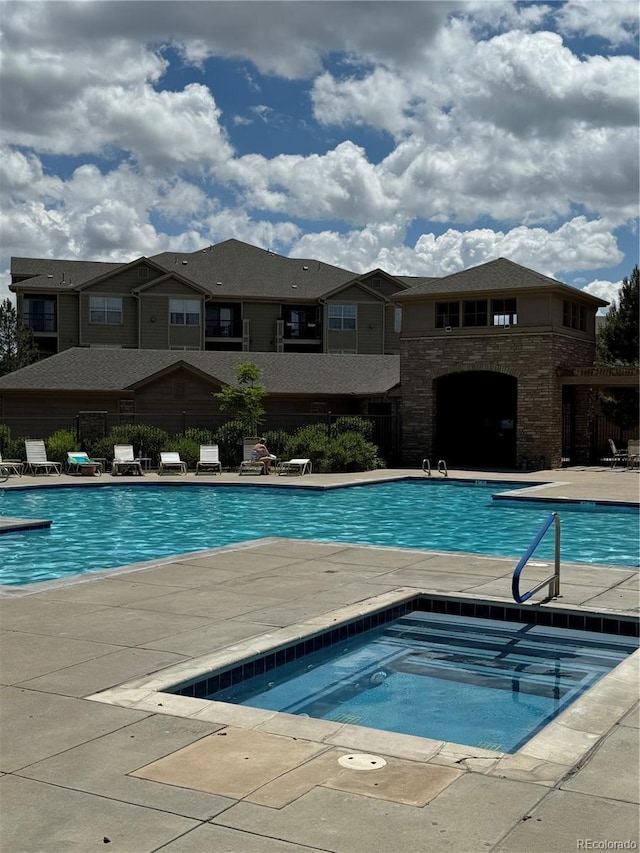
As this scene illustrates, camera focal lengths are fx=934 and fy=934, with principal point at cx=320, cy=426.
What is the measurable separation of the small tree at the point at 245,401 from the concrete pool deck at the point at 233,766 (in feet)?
71.5

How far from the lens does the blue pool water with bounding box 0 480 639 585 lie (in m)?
14.5

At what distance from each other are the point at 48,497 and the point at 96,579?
12672 millimetres

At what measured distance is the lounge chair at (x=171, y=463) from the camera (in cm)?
2719

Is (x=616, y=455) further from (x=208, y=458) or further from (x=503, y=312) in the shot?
(x=208, y=458)

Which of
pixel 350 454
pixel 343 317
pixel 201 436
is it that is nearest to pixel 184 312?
pixel 343 317

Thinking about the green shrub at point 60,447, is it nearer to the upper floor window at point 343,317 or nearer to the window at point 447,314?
the window at point 447,314

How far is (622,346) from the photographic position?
38.6 meters

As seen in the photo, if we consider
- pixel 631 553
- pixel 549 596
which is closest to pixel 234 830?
pixel 549 596

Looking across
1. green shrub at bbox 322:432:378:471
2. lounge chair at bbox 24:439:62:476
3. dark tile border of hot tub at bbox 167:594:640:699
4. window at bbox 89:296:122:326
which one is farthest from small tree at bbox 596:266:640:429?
dark tile border of hot tub at bbox 167:594:640:699

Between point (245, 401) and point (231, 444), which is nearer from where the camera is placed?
point (245, 401)

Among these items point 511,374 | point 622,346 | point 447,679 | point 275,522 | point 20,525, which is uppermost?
point 622,346

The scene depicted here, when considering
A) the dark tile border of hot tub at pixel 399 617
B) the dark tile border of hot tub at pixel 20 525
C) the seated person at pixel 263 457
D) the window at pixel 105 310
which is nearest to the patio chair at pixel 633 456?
the seated person at pixel 263 457

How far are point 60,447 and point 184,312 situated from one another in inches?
811

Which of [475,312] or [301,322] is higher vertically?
[301,322]
